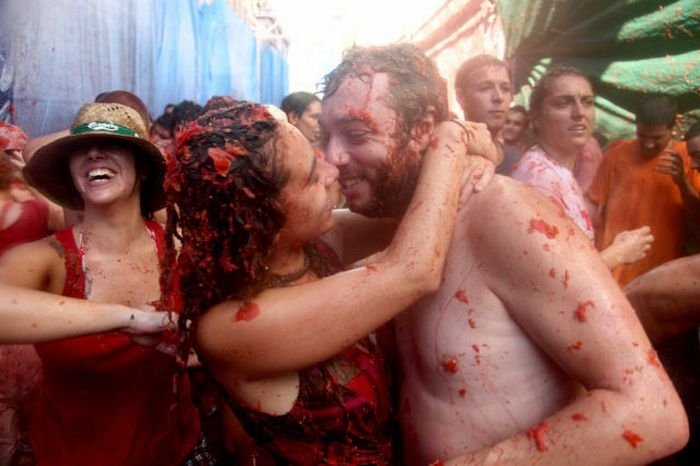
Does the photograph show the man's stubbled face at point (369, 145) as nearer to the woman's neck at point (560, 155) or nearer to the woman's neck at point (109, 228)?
the woman's neck at point (109, 228)

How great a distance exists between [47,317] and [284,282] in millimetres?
832

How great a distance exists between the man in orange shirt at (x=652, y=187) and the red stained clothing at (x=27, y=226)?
370 cm

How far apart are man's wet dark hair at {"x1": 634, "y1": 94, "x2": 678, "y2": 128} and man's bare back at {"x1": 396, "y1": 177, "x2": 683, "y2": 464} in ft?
9.95

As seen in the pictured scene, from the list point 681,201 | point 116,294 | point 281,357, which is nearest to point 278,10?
point 681,201

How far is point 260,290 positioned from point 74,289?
106 centimetres

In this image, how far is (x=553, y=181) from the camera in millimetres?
3018

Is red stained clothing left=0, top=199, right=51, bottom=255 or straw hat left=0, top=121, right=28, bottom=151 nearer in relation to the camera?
red stained clothing left=0, top=199, right=51, bottom=255

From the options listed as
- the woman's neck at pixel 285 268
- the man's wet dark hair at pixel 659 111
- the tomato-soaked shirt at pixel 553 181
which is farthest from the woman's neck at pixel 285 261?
the man's wet dark hair at pixel 659 111

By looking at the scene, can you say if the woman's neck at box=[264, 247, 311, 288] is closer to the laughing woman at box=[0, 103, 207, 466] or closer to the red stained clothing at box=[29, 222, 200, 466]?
the laughing woman at box=[0, 103, 207, 466]

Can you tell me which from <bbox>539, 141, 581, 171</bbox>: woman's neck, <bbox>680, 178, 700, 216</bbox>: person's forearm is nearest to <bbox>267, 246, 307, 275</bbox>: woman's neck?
<bbox>539, 141, 581, 171</bbox>: woman's neck

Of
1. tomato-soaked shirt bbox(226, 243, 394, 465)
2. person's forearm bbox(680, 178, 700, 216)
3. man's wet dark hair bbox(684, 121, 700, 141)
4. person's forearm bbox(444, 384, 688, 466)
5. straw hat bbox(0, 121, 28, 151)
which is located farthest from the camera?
person's forearm bbox(680, 178, 700, 216)

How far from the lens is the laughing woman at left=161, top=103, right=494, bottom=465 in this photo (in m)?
1.35

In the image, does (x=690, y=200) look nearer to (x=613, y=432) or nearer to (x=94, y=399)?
(x=613, y=432)

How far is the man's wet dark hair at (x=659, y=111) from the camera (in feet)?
12.6
